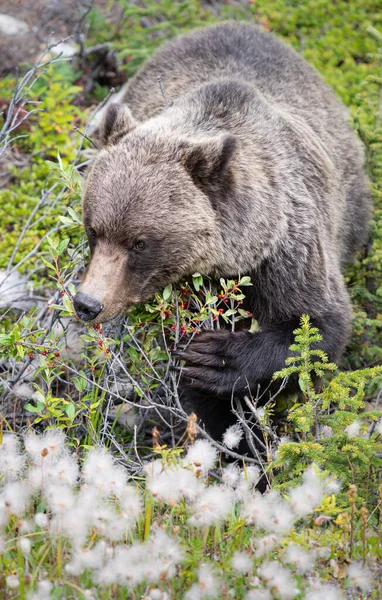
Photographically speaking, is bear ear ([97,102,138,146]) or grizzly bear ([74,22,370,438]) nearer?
grizzly bear ([74,22,370,438])

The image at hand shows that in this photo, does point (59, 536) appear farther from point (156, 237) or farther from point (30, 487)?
point (156, 237)

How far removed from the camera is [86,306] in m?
3.86

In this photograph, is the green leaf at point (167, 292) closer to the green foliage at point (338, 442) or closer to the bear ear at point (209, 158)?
the bear ear at point (209, 158)

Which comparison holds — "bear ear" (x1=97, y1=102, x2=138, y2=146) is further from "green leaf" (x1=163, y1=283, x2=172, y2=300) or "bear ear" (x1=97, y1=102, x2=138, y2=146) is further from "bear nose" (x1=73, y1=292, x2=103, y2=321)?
"bear nose" (x1=73, y1=292, x2=103, y2=321)

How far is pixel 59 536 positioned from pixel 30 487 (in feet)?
1.55

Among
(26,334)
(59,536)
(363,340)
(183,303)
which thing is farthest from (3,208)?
(59,536)

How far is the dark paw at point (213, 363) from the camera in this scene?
4.42 metres

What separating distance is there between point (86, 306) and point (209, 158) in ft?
3.55

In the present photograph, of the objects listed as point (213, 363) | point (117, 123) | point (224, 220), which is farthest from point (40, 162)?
point (213, 363)

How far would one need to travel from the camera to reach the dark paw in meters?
4.42

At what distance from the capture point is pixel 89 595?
2.85 meters

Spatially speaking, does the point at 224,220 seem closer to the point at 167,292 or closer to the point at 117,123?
the point at 167,292

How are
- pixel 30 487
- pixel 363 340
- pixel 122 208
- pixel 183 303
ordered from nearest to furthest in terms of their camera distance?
pixel 30 487
pixel 122 208
pixel 183 303
pixel 363 340

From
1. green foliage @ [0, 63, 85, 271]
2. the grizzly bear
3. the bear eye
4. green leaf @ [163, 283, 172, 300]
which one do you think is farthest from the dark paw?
green foliage @ [0, 63, 85, 271]
